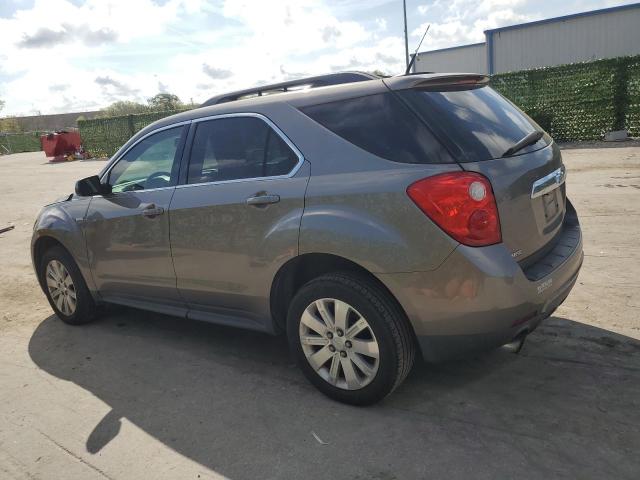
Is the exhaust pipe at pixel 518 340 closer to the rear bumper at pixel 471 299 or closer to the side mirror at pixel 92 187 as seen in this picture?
the rear bumper at pixel 471 299

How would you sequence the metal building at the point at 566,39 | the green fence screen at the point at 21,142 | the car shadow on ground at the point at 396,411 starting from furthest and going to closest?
the green fence screen at the point at 21,142 → the metal building at the point at 566,39 → the car shadow on ground at the point at 396,411

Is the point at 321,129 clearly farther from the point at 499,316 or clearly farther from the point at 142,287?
the point at 142,287

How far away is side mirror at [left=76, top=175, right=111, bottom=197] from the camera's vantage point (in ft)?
14.2

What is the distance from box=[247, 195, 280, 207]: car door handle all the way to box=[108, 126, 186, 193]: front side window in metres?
0.84

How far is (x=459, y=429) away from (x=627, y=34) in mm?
28401

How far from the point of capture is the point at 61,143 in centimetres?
2842

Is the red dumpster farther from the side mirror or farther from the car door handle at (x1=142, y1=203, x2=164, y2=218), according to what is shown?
the car door handle at (x1=142, y1=203, x2=164, y2=218)

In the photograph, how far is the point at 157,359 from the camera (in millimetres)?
4043

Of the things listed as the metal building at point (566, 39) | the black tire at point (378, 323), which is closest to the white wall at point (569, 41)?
the metal building at point (566, 39)

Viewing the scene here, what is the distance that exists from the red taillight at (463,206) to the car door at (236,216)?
0.76m

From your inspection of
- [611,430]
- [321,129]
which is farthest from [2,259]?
[611,430]

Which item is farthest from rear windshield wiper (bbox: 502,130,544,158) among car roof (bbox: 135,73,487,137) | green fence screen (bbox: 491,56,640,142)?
green fence screen (bbox: 491,56,640,142)

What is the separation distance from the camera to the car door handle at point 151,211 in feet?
12.6

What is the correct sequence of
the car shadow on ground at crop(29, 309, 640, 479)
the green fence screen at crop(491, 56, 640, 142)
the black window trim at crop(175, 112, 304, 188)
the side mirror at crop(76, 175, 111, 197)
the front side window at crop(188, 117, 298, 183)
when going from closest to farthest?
the car shadow on ground at crop(29, 309, 640, 479) → the black window trim at crop(175, 112, 304, 188) → the front side window at crop(188, 117, 298, 183) → the side mirror at crop(76, 175, 111, 197) → the green fence screen at crop(491, 56, 640, 142)
